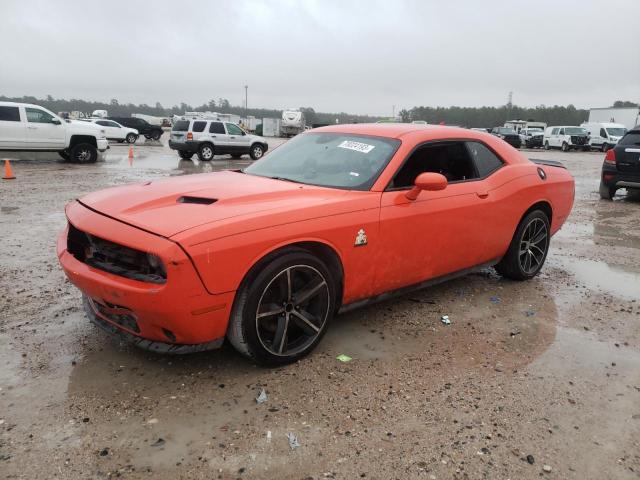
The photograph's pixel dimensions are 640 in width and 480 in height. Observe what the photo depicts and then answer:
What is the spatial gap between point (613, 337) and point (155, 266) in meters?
3.42

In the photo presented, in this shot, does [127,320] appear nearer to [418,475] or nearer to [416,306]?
[418,475]

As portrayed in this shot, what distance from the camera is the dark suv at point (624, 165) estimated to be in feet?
34.0

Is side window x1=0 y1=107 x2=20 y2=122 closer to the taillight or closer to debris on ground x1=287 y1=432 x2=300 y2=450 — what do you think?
the taillight

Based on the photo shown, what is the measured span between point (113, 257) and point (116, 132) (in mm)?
30185

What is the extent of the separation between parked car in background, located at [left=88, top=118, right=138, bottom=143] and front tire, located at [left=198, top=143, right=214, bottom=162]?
12.8 meters

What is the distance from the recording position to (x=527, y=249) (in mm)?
5039

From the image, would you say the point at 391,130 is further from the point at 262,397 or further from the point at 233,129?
the point at 233,129

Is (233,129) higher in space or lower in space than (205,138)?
higher

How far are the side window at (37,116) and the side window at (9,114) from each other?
30 cm

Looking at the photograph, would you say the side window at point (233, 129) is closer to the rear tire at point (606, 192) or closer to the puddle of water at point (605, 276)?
the rear tire at point (606, 192)

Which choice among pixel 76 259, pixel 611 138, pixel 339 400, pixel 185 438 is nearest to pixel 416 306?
pixel 339 400

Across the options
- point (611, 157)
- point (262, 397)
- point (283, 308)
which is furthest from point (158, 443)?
point (611, 157)

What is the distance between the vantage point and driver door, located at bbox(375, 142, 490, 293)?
11.9ft

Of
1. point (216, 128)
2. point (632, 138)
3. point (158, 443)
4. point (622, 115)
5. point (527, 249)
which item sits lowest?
point (158, 443)
